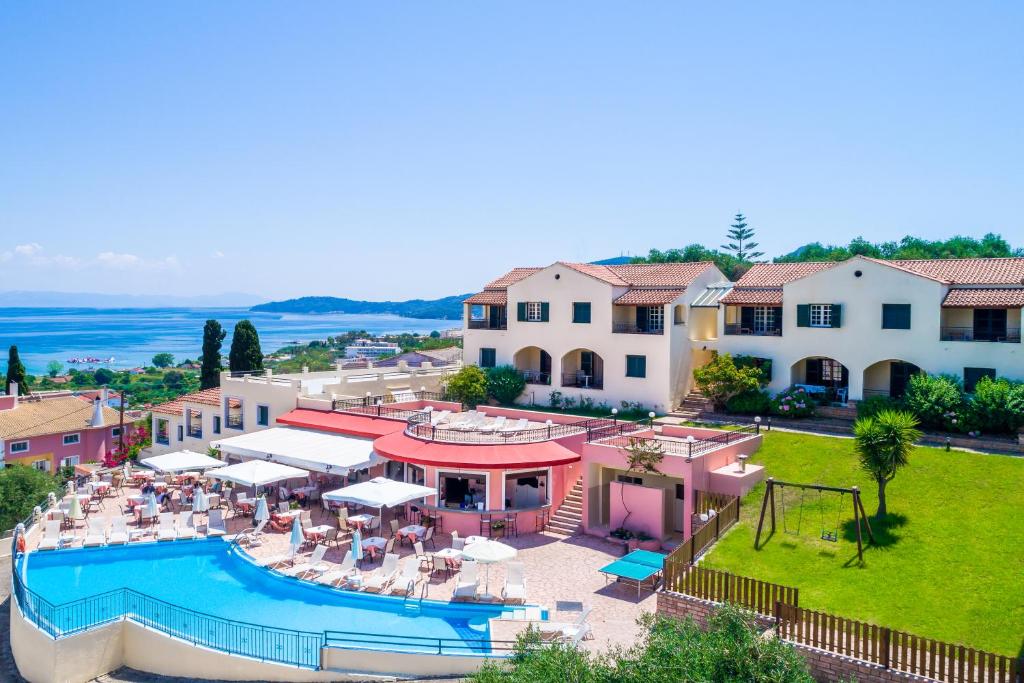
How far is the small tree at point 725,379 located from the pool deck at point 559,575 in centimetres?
1373

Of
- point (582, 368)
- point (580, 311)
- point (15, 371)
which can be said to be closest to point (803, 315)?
point (580, 311)

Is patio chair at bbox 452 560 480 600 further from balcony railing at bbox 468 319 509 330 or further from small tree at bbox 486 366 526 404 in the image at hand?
balcony railing at bbox 468 319 509 330

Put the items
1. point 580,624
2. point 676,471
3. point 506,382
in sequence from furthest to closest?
point 506,382 < point 676,471 < point 580,624

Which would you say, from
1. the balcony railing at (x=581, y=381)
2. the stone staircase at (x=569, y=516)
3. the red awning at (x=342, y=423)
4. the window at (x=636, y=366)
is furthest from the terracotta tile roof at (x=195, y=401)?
the window at (x=636, y=366)

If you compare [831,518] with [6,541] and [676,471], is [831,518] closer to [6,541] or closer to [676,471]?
[676,471]

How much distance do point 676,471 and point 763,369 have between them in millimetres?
14229

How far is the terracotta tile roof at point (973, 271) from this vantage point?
109ft

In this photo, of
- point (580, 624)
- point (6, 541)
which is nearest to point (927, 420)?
point (580, 624)

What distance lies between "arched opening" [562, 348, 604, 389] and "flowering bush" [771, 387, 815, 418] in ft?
35.6

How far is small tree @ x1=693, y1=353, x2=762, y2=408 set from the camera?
35.9m

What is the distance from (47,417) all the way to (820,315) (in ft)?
175

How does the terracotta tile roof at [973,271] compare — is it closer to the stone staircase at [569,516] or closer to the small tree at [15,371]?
the stone staircase at [569,516]

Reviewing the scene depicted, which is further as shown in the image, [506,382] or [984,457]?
[506,382]

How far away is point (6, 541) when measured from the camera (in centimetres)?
2947
